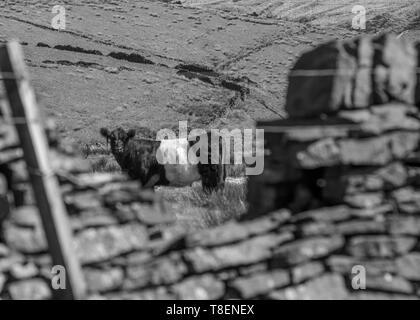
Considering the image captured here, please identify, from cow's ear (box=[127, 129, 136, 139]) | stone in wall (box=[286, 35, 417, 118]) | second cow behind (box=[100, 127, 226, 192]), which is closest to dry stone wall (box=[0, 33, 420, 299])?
stone in wall (box=[286, 35, 417, 118])

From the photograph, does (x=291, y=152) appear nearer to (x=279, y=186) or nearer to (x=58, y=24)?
(x=279, y=186)

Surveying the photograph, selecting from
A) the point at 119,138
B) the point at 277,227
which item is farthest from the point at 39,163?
the point at 119,138

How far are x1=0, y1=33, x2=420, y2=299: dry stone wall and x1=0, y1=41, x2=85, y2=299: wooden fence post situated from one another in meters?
0.11

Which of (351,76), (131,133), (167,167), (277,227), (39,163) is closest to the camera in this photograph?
(39,163)

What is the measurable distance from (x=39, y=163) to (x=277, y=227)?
4.77 feet

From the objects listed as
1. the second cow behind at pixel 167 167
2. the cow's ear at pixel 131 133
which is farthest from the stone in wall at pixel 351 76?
the cow's ear at pixel 131 133

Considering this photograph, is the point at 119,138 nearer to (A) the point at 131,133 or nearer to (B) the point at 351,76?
(A) the point at 131,133

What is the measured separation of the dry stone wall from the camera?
3.67m

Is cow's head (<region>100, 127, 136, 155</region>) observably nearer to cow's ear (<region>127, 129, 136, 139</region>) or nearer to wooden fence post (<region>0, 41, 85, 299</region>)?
cow's ear (<region>127, 129, 136, 139</region>)

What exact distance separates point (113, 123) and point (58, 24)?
11.5ft

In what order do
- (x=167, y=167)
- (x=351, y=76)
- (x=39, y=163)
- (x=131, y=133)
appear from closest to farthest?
(x=39, y=163), (x=351, y=76), (x=167, y=167), (x=131, y=133)

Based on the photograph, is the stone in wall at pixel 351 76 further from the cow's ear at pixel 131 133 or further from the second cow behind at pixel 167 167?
the cow's ear at pixel 131 133

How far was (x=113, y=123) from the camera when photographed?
1149 centimetres

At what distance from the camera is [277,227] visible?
12.9 feet
